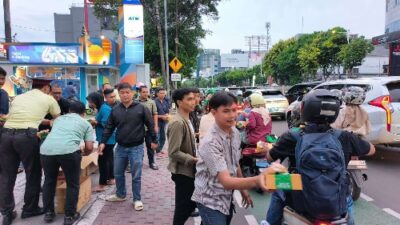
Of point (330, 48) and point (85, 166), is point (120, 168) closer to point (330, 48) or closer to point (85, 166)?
point (85, 166)

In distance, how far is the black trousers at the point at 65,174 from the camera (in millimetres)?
4469

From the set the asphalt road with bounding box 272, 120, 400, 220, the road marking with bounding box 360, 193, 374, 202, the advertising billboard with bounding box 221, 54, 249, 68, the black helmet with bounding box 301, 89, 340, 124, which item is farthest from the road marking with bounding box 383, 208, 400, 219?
the advertising billboard with bounding box 221, 54, 249, 68

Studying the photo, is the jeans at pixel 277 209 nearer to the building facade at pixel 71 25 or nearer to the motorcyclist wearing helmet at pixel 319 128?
the motorcyclist wearing helmet at pixel 319 128

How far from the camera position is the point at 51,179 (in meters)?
4.64

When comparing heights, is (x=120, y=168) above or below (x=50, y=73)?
below

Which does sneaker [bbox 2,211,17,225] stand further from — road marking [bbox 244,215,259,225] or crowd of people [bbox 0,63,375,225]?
road marking [bbox 244,215,259,225]

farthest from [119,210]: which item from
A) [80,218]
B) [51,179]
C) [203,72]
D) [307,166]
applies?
[203,72]

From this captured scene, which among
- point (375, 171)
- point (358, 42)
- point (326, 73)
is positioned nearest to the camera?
point (375, 171)

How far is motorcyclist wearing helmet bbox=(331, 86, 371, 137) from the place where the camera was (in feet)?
18.9

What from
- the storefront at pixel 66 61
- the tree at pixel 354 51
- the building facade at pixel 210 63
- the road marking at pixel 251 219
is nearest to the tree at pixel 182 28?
the storefront at pixel 66 61

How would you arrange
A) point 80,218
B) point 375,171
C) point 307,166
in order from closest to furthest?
point 307,166, point 80,218, point 375,171

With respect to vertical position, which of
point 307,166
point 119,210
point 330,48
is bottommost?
point 119,210

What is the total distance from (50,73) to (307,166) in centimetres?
2141

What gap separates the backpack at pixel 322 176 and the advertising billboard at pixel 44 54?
20645mm
